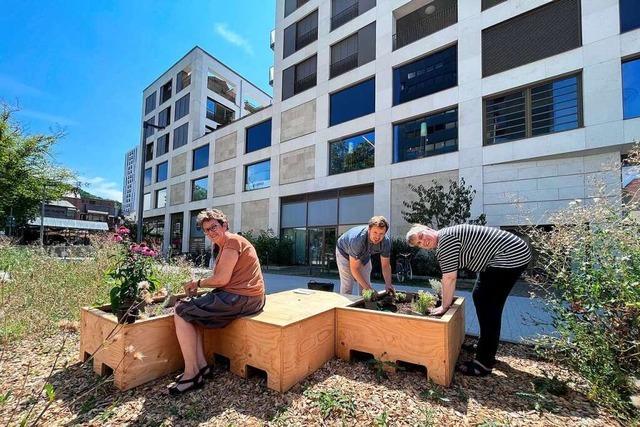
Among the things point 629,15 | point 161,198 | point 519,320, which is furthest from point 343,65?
point 161,198

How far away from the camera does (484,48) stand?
39.0 feet

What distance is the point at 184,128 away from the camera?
26.3 m

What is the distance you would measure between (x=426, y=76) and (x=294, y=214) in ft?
29.7

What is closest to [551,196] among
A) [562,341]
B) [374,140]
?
[374,140]

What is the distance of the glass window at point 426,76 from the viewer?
12.8 meters

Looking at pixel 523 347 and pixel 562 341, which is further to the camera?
pixel 523 347

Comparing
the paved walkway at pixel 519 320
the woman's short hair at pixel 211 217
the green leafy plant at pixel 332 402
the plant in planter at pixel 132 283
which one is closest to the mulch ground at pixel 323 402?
the green leafy plant at pixel 332 402

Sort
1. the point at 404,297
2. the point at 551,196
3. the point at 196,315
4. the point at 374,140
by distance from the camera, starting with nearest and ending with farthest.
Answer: the point at 196,315, the point at 404,297, the point at 551,196, the point at 374,140

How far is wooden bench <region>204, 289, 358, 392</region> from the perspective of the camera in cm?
250

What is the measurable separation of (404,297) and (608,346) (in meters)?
1.94

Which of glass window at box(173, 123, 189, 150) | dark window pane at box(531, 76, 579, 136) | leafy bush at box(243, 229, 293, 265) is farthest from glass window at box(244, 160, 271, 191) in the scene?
dark window pane at box(531, 76, 579, 136)

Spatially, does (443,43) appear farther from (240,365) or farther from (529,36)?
(240,365)

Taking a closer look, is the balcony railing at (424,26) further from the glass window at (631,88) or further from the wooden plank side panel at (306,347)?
the wooden plank side panel at (306,347)

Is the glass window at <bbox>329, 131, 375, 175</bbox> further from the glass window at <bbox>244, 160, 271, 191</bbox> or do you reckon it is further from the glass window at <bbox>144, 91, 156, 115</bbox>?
the glass window at <bbox>144, 91, 156, 115</bbox>
